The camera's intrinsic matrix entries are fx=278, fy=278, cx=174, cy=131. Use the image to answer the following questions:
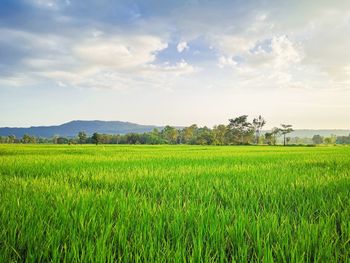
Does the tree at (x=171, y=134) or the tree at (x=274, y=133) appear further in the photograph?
the tree at (x=171, y=134)

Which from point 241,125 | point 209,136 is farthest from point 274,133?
point 209,136

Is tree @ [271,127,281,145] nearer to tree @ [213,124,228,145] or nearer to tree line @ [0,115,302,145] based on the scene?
tree line @ [0,115,302,145]

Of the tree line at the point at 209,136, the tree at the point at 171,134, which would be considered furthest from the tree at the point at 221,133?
the tree at the point at 171,134

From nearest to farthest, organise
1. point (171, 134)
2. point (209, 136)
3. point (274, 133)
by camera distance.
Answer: point (209, 136) → point (274, 133) → point (171, 134)

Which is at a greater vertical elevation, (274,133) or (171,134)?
(274,133)

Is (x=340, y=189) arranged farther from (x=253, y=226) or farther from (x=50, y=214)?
(x=50, y=214)

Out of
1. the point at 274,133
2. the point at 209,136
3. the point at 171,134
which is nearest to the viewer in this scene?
the point at 209,136

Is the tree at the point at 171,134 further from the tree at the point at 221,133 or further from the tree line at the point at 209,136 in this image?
the tree at the point at 221,133

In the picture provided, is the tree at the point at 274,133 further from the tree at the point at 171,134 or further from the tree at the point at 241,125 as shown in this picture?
the tree at the point at 171,134

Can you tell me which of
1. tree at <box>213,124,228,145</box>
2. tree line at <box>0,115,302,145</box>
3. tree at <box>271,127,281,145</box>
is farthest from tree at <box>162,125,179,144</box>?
tree at <box>271,127,281,145</box>

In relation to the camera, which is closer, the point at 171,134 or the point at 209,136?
the point at 209,136

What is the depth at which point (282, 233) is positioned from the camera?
6.86 feet

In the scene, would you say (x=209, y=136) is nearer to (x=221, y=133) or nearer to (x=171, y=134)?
(x=221, y=133)

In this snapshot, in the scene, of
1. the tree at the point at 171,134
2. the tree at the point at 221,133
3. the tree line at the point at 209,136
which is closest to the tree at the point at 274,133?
the tree line at the point at 209,136
